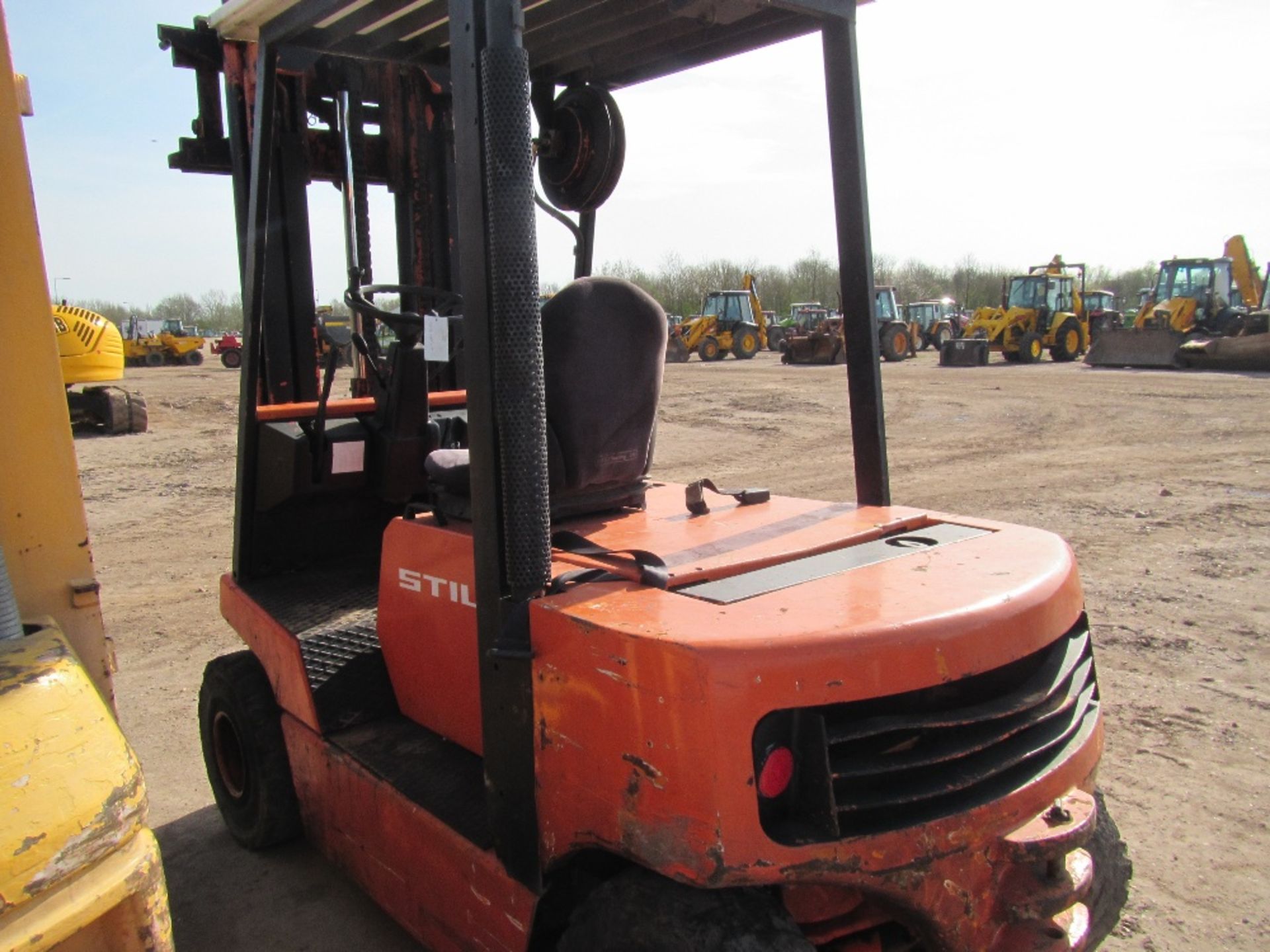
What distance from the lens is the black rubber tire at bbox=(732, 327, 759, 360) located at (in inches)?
1233

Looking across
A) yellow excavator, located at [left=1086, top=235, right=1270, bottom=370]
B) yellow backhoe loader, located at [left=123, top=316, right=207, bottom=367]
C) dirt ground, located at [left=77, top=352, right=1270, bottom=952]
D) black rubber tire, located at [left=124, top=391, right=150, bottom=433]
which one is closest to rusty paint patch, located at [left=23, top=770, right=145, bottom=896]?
dirt ground, located at [left=77, top=352, right=1270, bottom=952]

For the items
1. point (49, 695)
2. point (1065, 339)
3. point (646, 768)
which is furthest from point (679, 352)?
point (49, 695)

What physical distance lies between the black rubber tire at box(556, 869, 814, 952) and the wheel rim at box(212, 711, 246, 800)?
1981 millimetres

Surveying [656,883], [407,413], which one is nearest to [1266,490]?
[407,413]

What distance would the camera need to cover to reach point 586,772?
1.82 meters

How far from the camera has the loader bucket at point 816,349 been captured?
1037 inches

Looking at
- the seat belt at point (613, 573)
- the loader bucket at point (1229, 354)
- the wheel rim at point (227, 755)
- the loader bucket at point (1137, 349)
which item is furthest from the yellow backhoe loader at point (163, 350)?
the seat belt at point (613, 573)

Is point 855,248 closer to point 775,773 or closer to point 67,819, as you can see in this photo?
point 775,773

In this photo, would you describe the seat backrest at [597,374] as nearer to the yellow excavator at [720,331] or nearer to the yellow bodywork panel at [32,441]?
the yellow bodywork panel at [32,441]

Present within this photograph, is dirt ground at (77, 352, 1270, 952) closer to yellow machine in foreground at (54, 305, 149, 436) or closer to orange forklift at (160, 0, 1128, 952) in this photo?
orange forklift at (160, 0, 1128, 952)

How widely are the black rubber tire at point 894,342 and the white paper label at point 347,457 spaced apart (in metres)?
25.9

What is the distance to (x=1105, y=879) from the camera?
2.19 m

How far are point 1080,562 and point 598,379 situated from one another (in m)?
5.22

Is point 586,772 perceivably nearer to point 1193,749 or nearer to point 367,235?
point 367,235
